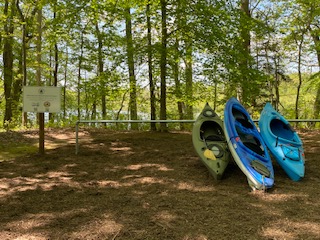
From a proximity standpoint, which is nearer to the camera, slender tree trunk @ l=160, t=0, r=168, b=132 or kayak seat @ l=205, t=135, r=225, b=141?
kayak seat @ l=205, t=135, r=225, b=141

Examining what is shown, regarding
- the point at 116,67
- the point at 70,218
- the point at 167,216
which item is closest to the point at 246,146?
the point at 167,216

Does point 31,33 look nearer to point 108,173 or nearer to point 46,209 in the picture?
point 108,173

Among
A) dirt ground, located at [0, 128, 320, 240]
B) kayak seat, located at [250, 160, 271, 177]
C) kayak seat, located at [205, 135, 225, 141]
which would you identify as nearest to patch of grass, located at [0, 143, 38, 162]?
dirt ground, located at [0, 128, 320, 240]


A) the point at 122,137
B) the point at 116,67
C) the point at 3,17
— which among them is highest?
the point at 3,17

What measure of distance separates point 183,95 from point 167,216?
690 centimetres

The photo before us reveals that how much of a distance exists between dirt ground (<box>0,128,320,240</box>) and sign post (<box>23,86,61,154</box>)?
0.99 meters

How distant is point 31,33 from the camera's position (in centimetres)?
1400

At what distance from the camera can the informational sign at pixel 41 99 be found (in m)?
5.91

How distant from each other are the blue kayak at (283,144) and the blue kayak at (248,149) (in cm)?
15

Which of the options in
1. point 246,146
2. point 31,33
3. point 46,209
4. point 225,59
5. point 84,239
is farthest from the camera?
point 31,33

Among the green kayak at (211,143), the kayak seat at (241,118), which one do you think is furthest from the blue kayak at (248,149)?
the green kayak at (211,143)

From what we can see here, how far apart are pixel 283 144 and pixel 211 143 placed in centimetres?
120

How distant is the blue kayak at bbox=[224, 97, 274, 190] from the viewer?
3957 millimetres

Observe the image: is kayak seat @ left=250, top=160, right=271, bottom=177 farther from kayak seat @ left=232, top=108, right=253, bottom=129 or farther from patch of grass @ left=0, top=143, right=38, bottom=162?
patch of grass @ left=0, top=143, right=38, bottom=162
